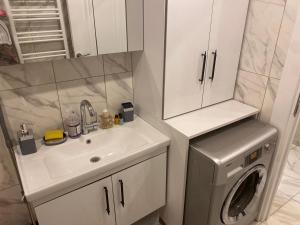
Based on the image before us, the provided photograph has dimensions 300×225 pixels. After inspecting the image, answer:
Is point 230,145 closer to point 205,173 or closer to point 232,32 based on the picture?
point 205,173

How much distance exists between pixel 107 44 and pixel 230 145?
931mm

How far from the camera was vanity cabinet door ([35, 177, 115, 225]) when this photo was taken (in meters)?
1.19

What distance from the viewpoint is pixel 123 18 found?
1.43 metres

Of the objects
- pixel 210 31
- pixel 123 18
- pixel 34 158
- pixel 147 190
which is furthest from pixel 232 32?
pixel 34 158

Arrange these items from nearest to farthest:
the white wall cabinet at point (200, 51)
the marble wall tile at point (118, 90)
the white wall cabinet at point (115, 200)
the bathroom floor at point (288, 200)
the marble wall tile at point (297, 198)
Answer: the white wall cabinet at point (115, 200), the white wall cabinet at point (200, 51), the marble wall tile at point (118, 90), the bathroom floor at point (288, 200), the marble wall tile at point (297, 198)

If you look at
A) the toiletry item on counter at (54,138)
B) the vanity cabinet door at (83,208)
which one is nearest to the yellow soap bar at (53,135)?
the toiletry item on counter at (54,138)

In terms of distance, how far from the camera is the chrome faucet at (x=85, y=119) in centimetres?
150

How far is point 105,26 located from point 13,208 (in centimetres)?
133

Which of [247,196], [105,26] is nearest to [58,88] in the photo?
[105,26]

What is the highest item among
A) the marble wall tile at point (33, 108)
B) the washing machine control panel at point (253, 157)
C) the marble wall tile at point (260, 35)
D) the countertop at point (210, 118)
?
the marble wall tile at point (260, 35)

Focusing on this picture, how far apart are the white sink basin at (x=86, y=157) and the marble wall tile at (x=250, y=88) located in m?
0.71

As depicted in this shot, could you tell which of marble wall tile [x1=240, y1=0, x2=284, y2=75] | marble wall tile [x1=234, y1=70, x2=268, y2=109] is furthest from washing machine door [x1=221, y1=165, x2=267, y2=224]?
marble wall tile [x1=240, y1=0, x2=284, y2=75]

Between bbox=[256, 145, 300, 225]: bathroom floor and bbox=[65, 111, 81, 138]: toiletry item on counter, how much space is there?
63.7 inches

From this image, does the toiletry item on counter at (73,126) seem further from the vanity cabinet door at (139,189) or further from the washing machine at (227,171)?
the washing machine at (227,171)
